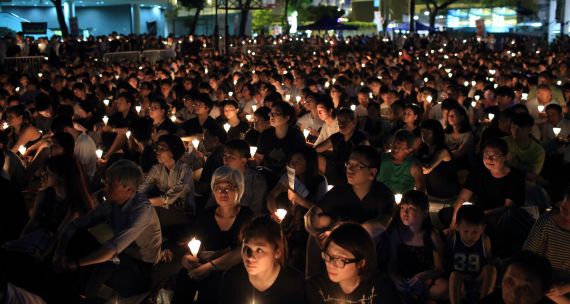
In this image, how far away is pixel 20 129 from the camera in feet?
30.0

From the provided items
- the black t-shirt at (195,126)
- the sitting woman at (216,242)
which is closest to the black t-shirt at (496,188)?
Result: the sitting woman at (216,242)

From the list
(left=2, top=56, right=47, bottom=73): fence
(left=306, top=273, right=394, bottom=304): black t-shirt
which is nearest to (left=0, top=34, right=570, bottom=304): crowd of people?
(left=306, top=273, right=394, bottom=304): black t-shirt

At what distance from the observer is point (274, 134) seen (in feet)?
26.1

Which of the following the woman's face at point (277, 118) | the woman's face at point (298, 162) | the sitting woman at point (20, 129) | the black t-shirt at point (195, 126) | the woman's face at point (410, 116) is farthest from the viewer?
the black t-shirt at point (195, 126)

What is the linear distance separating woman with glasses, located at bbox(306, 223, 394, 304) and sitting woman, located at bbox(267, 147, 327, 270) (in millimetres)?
2005

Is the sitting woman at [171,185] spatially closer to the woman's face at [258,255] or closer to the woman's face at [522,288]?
the woman's face at [258,255]

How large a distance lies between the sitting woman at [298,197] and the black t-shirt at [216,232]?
825mm

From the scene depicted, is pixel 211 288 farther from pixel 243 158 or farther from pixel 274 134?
pixel 274 134

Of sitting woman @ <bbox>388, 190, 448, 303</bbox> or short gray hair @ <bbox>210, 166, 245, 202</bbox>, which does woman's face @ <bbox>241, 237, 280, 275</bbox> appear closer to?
short gray hair @ <bbox>210, 166, 245, 202</bbox>

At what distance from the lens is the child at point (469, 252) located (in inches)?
198

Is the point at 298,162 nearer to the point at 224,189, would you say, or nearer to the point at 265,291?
the point at 224,189

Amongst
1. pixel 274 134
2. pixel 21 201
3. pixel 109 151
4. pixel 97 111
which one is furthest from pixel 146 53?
pixel 21 201

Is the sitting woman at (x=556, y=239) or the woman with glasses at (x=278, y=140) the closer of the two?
the sitting woman at (x=556, y=239)

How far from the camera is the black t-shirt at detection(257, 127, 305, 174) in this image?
7676mm
